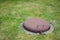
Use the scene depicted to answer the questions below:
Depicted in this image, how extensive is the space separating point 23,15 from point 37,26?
2.80ft

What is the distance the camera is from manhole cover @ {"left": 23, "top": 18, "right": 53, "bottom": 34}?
12.4ft

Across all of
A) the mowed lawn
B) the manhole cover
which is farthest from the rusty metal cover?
the mowed lawn

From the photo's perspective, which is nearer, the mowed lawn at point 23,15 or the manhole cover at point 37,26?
the mowed lawn at point 23,15

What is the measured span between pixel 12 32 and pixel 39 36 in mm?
658

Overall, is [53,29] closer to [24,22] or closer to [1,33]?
[24,22]

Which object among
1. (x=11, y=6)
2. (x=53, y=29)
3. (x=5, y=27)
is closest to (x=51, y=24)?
(x=53, y=29)

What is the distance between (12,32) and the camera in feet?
12.3

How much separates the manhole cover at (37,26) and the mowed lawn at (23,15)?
15 cm

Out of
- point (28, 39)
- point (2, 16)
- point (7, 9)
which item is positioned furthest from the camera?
point (7, 9)

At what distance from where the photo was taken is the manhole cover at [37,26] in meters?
3.78

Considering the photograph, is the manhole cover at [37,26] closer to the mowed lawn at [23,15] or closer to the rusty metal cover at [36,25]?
the rusty metal cover at [36,25]

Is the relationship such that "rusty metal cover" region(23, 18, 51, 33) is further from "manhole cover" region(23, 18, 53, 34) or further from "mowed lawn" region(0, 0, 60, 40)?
"mowed lawn" region(0, 0, 60, 40)

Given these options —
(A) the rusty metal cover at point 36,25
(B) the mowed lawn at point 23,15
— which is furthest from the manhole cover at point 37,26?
(B) the mowed lawn at point 23,15

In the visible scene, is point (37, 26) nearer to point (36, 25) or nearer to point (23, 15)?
point (36, 25)
